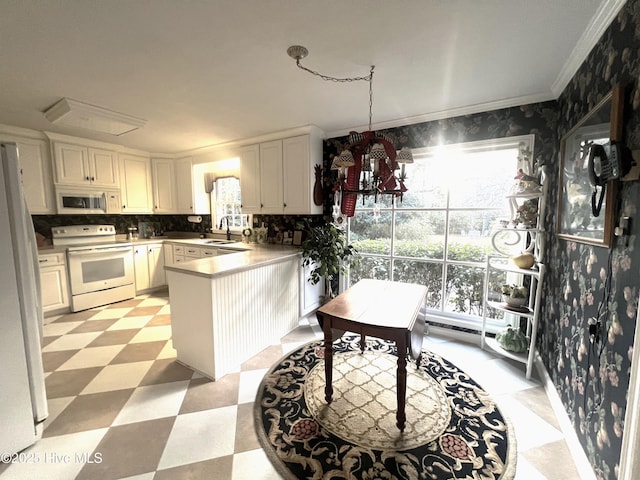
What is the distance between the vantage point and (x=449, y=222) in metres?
2.97

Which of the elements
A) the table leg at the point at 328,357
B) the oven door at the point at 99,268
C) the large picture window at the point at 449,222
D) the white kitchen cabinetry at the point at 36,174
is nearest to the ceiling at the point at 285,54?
the large picture window at the point at 449,222

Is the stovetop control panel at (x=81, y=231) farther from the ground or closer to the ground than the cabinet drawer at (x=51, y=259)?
farther from the ground

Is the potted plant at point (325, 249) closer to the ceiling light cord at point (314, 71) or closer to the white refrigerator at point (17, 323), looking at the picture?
the ceiling light cord at point (314, 71)

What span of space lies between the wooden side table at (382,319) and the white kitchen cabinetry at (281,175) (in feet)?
5.20

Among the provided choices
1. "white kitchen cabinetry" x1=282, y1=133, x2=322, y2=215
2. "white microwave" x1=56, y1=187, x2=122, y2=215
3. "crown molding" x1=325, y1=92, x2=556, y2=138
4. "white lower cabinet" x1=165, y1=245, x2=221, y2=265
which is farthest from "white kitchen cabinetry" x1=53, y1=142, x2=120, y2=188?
"crown molding" x1=325, y1=92, x2=556, y2=138

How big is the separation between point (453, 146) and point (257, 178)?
2.58 meters

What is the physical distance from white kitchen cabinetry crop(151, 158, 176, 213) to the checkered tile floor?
2450 mm

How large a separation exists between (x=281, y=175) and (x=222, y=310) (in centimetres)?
201

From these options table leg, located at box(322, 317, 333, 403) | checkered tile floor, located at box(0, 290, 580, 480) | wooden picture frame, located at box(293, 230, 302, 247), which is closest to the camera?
checkered tile floor, located at box(0, 290, 580, 480)

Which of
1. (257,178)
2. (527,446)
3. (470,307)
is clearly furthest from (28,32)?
(470,307)

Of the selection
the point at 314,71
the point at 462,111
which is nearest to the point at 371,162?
the point at 314,71

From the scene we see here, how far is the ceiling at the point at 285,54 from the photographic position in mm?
1358

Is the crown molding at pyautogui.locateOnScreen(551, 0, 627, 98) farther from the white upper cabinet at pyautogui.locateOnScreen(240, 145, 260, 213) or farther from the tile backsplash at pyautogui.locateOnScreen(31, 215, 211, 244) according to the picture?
the tile backsplash at pyautogui.locateOnScreen(31, 215, 211, 244)

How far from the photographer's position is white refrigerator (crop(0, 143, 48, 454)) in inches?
56.2
